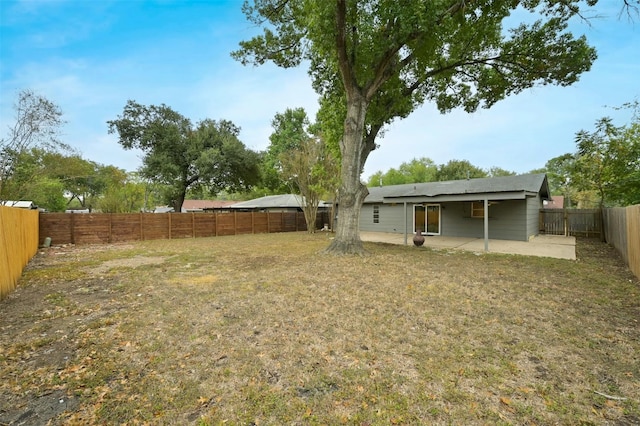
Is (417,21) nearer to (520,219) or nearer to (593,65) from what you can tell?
(593,65)

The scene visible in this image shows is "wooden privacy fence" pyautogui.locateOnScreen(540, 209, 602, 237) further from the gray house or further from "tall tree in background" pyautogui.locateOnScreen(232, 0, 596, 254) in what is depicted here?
"tall tree in background" pyautogui.locateOnScreen(232, 0, 596, 254)

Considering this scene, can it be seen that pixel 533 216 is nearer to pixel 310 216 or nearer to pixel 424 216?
pixel 424 216

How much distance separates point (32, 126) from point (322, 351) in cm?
1375

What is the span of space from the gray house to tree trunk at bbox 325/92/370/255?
388cm

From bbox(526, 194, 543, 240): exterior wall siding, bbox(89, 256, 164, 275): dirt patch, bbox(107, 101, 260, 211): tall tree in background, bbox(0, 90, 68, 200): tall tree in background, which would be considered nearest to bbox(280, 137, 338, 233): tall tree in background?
bbox(107, 101, 260, 211): tall tree in background

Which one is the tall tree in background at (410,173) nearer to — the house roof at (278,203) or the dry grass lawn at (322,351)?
the house roof at (278,203)

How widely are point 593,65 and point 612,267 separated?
6.38 metres

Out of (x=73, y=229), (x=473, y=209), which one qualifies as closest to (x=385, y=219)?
(x=473, y=209)

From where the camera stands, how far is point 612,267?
682cm

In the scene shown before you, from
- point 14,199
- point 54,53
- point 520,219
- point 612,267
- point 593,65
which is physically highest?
point 54,53

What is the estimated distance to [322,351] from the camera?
9.36 feet

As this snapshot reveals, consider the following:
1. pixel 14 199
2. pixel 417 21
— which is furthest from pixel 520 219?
pixel 14 199

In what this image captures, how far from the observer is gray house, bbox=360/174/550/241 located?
1097cm

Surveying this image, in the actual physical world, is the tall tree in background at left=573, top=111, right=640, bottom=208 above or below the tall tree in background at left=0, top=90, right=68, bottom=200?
below
